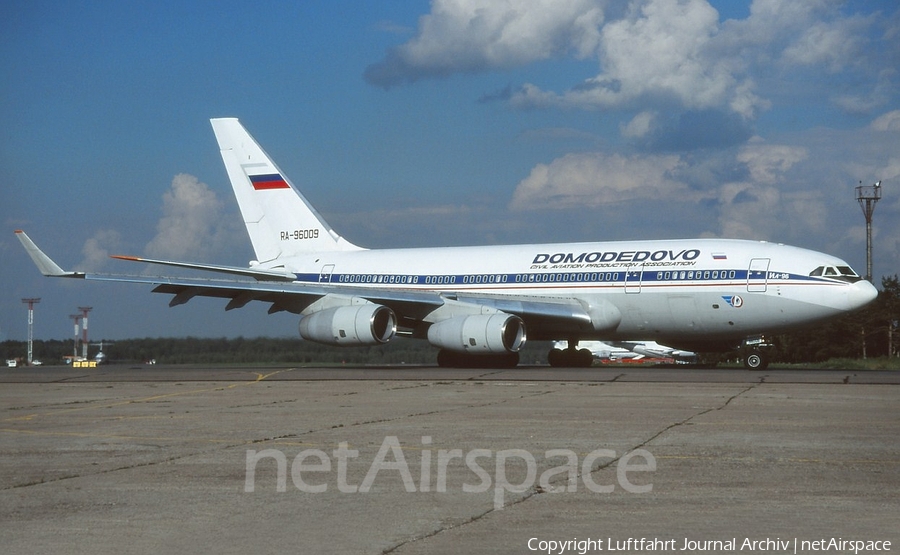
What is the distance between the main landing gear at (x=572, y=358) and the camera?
3338 cm

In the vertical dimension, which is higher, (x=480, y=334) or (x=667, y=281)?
(x=667, y=281)

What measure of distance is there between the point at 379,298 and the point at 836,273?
40.0 ft

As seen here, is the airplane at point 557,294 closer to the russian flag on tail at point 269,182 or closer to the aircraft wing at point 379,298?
the aircraft wing at point 379,298

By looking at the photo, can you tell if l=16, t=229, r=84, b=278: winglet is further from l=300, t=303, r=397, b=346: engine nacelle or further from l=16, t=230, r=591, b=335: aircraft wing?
l=300, t=303, r=397, b=346: engine nacelle

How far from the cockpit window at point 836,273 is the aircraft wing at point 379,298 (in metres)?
6.33

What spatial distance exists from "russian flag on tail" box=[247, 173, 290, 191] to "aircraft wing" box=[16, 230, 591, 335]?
7.57 metres

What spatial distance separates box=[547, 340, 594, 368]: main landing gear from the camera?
3338 centimetres

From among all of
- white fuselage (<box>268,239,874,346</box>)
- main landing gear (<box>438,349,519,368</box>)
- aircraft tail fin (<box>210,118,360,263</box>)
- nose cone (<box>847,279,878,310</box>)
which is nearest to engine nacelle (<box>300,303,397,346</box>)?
main landing gear (<box>438,349,519,368</box>)

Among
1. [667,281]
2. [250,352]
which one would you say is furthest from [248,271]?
[667,281]

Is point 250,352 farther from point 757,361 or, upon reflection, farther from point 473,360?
point 757,361

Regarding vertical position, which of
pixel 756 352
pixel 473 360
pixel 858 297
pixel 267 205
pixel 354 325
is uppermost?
pixel 267 205

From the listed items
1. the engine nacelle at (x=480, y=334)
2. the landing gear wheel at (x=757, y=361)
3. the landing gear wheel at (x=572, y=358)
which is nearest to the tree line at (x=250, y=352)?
the landing gear wheel at (x=572, y=358)

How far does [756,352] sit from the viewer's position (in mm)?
28562

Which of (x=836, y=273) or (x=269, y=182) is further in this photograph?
(x=269, y=182)
